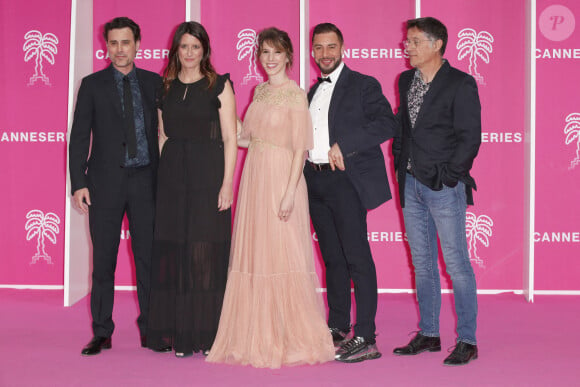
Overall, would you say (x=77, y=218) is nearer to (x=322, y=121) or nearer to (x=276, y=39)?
(x=322, y=121)

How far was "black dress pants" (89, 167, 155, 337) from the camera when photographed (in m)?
3.94

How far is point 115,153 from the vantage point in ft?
12.8

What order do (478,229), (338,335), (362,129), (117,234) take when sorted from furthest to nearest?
(478,229) < (338,335) < (117,234) < (362,129)

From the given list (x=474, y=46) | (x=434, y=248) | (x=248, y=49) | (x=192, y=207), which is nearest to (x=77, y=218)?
(x=192, y=207)

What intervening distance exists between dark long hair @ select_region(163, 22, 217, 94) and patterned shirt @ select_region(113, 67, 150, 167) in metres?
0.22

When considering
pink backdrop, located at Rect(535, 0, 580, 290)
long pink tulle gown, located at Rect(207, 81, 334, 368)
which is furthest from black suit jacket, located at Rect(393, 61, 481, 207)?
pink backdrop, located at Rect(535, 0, 580, 290)

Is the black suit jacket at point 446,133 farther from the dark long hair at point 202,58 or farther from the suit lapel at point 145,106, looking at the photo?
the suit lapel at point 145,106

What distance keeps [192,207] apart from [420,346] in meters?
1.52

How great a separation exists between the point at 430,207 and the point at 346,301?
2.62 ft

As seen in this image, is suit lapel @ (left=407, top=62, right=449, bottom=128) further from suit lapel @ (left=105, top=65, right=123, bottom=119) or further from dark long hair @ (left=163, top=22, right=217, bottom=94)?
suit lapel @ (left=105, top=65, right=123, bottom=119)

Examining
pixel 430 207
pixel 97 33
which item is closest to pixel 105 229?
pixel 430 207

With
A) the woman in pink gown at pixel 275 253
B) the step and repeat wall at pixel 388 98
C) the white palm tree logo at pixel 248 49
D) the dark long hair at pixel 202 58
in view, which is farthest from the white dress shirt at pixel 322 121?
the white palm tree logo at pixel 248 49

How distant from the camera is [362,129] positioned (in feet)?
12.4

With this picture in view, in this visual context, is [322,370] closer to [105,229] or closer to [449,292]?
[105,229]
